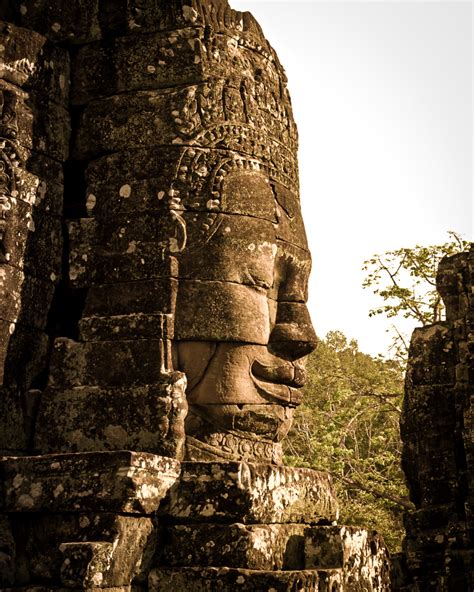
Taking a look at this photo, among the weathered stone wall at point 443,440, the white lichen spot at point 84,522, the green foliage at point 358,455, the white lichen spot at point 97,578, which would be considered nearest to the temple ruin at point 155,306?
the white lichen spot at point 84,522

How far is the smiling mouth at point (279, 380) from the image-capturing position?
7023mm

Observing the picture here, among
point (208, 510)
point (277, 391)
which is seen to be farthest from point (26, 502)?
point (277, 391)

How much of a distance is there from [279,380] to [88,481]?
65.4 inches

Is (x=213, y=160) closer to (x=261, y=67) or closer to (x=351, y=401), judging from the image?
(x=261, y=67)

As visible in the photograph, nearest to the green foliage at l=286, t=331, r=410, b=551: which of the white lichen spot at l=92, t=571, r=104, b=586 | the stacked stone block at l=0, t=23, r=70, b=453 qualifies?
the stacked stone block at l=0, t=23, r=70, b=453

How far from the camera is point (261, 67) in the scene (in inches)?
301

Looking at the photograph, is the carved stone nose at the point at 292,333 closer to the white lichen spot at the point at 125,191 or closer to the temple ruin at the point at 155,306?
the temple ruin at the point at 155,306

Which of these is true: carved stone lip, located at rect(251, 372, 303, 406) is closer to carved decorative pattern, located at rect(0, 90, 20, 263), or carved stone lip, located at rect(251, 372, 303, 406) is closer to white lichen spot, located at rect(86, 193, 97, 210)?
white lichen spot, located at rect(86, 193, 97, 210)

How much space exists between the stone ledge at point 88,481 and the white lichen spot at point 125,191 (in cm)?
189

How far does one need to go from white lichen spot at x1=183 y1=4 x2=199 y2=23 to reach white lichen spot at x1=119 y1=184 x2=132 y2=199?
126cm

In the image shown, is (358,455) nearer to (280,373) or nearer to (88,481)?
(280,373)

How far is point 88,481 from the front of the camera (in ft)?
19.8

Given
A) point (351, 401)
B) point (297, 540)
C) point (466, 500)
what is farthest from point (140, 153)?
point (351, 401)

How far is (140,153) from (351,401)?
67.8 feet
